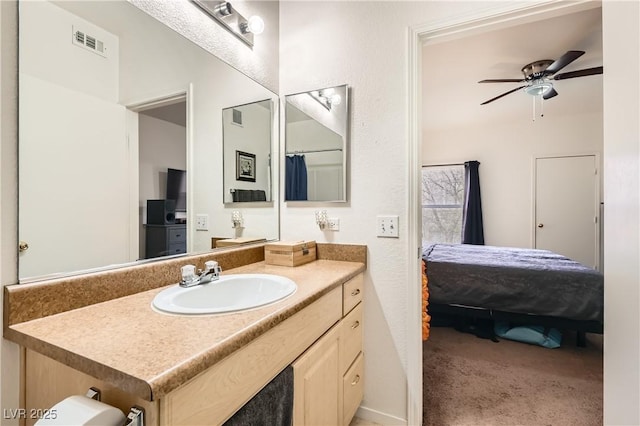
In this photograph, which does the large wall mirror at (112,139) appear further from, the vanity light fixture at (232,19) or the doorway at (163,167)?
the vanity light fixture at (232,19)

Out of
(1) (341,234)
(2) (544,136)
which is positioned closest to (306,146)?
(1) (341,234)

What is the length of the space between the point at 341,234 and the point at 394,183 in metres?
0.41

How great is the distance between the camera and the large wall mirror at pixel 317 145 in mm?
1658

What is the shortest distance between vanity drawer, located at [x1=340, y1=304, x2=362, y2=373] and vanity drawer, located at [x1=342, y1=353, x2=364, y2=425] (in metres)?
0.05

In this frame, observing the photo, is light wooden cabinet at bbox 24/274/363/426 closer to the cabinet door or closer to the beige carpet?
the cabinet door

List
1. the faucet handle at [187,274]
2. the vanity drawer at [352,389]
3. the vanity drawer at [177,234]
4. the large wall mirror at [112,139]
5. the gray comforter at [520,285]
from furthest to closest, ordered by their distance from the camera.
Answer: the gray comforter at [520,285], the vanity drawer at [352,389], the vanity drawer at [177,234], the faucet handle at [187,274], the large wall mirror at [112,139]

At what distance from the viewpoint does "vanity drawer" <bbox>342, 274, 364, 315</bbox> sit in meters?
1.34

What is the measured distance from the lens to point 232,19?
150 centimetres

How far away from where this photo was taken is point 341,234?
65.7 inches

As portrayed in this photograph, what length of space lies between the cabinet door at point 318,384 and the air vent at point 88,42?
1232mm

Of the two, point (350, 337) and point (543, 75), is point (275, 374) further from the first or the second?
point (543, 75)

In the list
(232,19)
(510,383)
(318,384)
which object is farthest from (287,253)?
(510,383)

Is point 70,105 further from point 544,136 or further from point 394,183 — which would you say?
point 544,136

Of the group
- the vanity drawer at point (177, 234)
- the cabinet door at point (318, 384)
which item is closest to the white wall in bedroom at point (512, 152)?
the cabinet door at point (318, 384)
